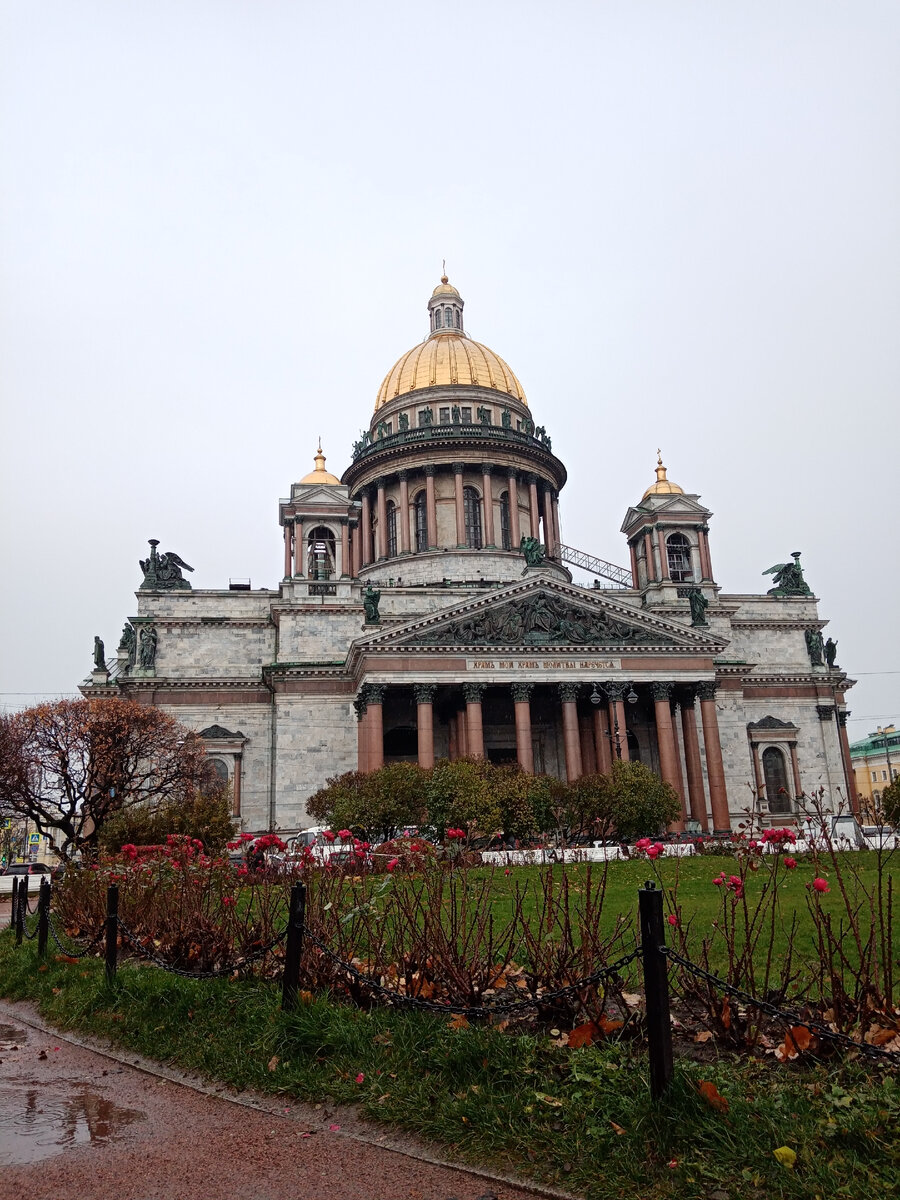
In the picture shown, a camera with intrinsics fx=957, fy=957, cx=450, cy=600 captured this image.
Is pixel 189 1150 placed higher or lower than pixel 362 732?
lower

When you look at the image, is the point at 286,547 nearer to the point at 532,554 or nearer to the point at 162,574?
the point at 162,574

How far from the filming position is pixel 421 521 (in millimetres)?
61188

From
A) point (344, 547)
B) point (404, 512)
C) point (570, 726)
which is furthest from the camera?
point (404, 512)

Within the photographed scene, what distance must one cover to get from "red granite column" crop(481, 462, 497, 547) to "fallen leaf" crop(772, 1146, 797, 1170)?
177ft

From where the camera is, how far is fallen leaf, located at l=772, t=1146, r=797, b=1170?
565 cm

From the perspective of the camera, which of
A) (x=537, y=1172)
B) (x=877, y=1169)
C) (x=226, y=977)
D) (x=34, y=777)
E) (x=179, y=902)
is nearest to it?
(x=877, y=1169)

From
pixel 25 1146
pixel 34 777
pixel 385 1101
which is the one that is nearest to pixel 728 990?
pixel 385 1101

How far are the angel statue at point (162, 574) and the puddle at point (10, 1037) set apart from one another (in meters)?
41.9

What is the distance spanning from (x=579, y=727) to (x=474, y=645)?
27.3ft

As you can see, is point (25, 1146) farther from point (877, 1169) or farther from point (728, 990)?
point (877, 1169)

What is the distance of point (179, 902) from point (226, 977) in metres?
2.25

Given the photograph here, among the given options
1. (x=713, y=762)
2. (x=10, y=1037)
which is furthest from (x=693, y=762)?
Result: (x=10, y=1037)

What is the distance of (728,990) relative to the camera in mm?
6691

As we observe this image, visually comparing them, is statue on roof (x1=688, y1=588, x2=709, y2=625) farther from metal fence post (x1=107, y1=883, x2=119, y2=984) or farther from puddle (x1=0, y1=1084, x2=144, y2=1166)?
puddle (x1=0, y1=1084, x2=144, y2=1166)
